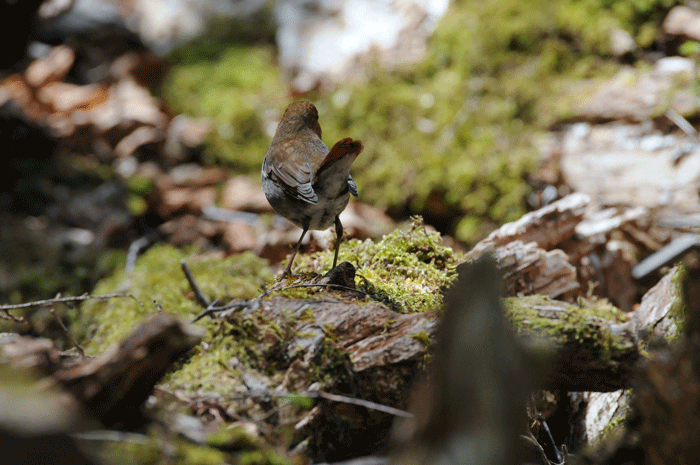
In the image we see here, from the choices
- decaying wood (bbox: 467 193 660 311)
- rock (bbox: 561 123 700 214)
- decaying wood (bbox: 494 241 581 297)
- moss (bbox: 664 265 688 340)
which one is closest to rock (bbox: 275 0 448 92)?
rock (bbox: 561 123 700 214)

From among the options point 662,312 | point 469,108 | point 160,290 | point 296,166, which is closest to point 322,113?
point 469,108

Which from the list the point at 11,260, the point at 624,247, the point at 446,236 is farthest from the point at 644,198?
the point at 11,260

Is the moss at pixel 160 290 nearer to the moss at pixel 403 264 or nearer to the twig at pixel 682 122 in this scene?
the moss at pixel 403 264

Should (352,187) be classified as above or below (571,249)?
above

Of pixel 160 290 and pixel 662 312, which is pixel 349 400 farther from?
pixel 160 290

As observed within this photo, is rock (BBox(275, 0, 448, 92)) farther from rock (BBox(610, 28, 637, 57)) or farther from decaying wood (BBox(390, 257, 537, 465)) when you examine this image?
decaying wood (BBox(390, 257, 537, 465))

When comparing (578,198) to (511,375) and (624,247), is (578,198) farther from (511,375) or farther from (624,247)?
(511,375)
